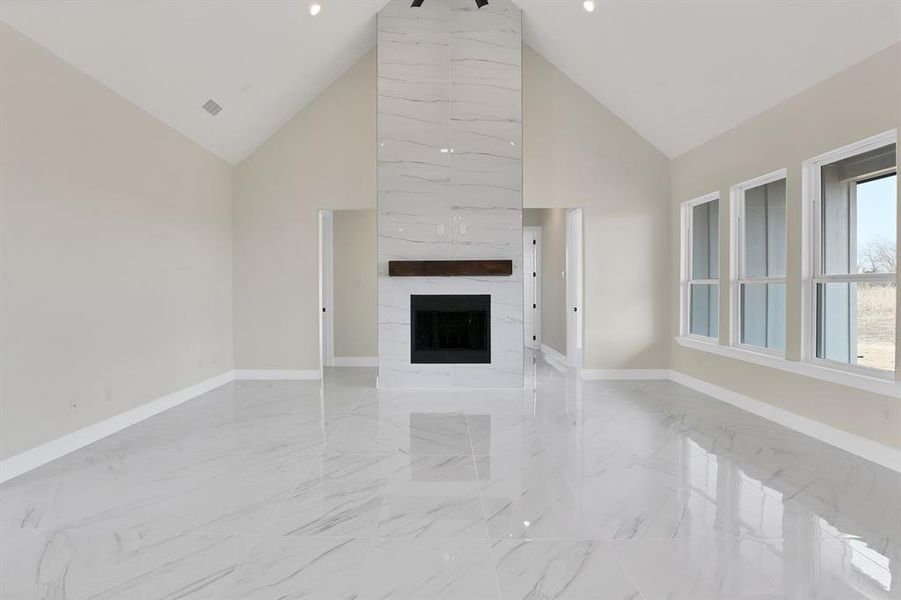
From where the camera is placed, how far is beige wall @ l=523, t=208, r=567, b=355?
820cm

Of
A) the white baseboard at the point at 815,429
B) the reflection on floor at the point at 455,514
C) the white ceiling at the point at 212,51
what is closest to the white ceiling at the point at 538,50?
the white ceiling at the point at 212,51

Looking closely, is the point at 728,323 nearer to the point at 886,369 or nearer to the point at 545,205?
the point at 886,369

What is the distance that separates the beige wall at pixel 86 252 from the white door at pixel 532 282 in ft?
18.3

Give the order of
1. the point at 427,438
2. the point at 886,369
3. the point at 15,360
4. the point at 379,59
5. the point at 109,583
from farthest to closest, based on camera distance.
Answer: the point at 379,59, the point at 427,438, the point at 886,369, the point at 15,360, the point at 109,583

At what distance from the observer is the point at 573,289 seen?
312 inches

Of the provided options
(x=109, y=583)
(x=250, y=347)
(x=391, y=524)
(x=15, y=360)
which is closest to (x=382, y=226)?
(x=250, y=347)

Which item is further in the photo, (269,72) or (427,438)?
(269,72)

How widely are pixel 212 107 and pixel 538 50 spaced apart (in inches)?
155

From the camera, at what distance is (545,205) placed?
6.88 meters

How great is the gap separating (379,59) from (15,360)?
467 centimetres

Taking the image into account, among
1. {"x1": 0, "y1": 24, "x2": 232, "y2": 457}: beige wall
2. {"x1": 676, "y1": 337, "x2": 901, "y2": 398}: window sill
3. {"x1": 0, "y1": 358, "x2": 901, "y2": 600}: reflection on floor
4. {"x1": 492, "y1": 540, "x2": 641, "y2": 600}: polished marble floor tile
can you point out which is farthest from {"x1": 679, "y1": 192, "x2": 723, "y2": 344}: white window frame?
{"x1": 0, "y1": 24, "x2": 232, "y2": 457}: beige wall

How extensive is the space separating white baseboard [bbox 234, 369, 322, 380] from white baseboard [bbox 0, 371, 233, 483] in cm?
92

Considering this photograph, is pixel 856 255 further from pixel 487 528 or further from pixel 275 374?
pixel 275 374

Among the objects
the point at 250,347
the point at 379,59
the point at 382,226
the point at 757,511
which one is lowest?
the point at 757,511
